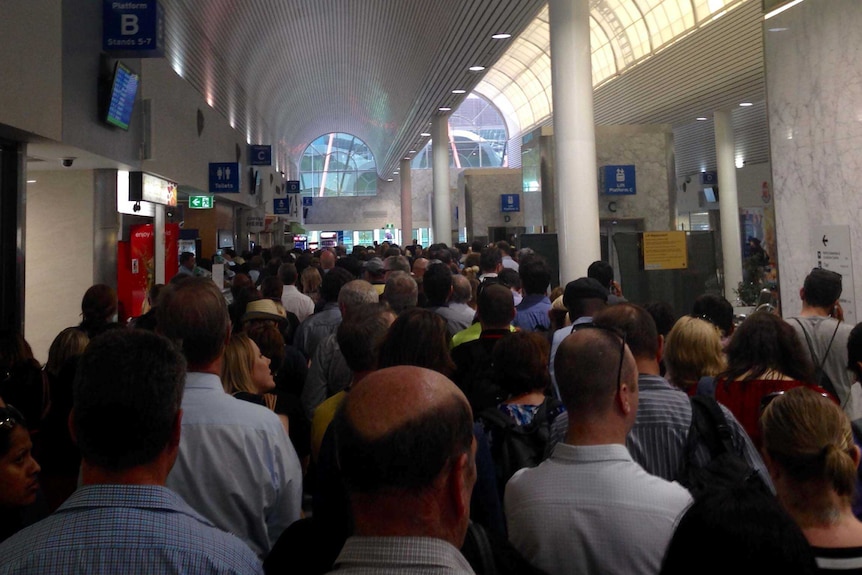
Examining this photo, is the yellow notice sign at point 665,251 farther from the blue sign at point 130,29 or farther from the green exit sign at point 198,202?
the green exit sign at point 198,202

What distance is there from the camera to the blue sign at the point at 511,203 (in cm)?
2636

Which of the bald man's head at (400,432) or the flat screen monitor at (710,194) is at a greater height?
the flat screen monitor at (710,194)

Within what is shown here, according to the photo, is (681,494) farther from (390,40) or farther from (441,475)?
(390,40)

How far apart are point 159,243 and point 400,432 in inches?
514

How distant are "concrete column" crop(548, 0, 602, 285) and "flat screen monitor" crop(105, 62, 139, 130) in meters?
5.64

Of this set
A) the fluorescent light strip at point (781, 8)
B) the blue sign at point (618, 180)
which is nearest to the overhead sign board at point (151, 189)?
the blue sign at point (618, 180)

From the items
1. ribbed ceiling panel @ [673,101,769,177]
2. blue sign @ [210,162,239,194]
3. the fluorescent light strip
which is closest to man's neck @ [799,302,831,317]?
the fluorescent light strip

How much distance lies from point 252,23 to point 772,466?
60.1ft

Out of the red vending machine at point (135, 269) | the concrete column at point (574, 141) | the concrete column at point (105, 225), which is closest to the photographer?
the concrete column at point (574, 141)

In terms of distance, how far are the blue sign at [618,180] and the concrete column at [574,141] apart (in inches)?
168

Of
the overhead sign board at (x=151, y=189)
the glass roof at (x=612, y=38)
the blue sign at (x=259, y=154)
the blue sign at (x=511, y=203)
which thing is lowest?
the overhead sign board at (x=151, y=189)

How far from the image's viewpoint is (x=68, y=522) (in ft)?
5.65

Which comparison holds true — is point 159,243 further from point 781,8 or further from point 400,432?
point 400,432

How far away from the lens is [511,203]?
26500mm
